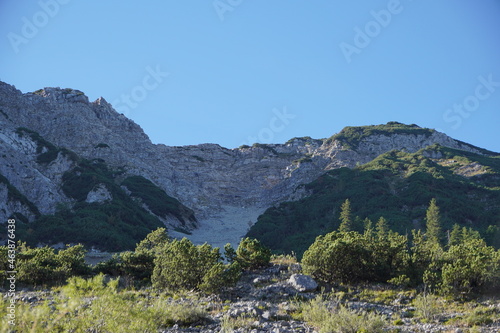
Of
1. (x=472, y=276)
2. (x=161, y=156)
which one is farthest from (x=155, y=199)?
(x=472, y=276)

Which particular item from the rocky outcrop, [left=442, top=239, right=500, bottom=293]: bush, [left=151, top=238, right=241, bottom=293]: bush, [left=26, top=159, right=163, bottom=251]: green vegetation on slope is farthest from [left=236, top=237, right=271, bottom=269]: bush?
the rocky outcrop

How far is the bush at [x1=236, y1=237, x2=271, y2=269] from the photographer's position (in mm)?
31734

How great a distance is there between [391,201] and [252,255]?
77.6 meters

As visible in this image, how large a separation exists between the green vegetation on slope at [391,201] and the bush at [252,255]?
42124 mm

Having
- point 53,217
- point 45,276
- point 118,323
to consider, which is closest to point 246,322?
point 118,323

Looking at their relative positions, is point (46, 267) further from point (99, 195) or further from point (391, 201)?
point (391, 201)

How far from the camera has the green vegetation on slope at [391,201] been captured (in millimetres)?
85125

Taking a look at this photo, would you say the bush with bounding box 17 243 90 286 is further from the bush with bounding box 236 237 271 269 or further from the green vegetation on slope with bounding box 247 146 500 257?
the green vegetation on slope with bounding box 247 146 500 257

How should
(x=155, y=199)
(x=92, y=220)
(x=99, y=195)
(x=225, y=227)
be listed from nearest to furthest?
(x=92, y=220) < (x=99, y=195) < (x=225, y=227) < (x=155, y=199)

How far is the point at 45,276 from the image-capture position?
29.4 meters

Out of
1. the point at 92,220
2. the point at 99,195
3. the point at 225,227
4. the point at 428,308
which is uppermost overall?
the point at 99,195

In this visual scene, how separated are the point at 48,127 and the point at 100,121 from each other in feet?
69.3

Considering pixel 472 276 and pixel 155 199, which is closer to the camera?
pixel 472 276

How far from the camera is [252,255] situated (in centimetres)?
3167
